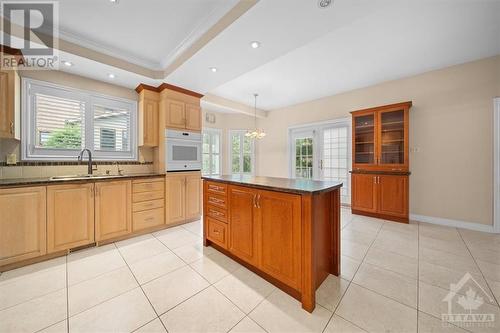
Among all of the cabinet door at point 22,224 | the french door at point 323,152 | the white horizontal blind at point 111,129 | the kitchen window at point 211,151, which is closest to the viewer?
the cabinet door at point 22,224

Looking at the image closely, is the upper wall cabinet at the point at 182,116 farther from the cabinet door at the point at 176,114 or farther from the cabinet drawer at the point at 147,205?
the cabinet drawer at the point at 147,205

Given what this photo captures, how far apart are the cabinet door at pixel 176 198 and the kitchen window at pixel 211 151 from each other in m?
2.31

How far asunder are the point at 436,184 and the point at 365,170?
3.75 ft

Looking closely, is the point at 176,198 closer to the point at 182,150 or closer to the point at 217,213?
the point at 182,150

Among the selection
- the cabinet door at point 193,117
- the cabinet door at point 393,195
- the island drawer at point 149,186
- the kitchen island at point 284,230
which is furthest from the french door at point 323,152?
the island drawer at point 149,186

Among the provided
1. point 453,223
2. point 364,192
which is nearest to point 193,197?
point 364,192

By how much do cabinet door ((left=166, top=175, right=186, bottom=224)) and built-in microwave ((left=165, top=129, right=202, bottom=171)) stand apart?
203 mm

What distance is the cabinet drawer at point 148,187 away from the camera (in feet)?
9.90

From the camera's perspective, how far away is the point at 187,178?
12.1 feet

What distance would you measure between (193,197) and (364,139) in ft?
12.3

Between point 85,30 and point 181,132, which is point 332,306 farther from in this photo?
point 85,30

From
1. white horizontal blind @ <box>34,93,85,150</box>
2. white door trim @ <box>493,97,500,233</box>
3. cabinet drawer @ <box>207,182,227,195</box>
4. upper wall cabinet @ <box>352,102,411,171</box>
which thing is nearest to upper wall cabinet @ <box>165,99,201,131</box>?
white horizontal blind @ <box>34,93,85,150</box>

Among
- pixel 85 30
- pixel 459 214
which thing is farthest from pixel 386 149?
pixel 85 30

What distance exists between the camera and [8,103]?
2.26m
